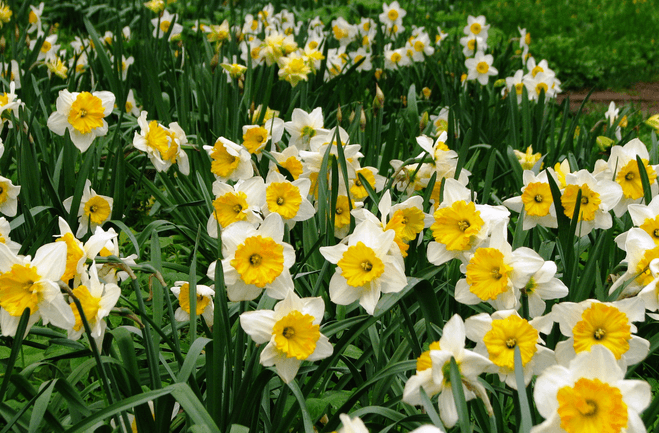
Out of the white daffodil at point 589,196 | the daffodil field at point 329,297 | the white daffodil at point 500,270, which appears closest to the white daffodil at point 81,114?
the daffodil field at point 329,297

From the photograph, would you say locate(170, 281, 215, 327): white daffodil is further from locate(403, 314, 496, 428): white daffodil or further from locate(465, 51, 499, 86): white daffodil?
locate(465, 51, 499, 86): white daffodil

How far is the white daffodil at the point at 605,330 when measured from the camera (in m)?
1.11

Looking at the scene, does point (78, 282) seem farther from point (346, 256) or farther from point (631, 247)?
point (631, 247)

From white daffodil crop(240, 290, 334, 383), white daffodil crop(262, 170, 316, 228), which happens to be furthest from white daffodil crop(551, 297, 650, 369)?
white daffodil crop(262, 170, 316, 228)

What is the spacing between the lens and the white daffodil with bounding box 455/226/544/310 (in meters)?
1.21

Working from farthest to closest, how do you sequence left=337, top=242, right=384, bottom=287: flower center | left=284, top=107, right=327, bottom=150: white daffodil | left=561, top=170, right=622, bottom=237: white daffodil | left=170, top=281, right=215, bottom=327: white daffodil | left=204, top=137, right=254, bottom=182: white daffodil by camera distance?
left=284, top=107, right=327, bottom=150: white daffodil → left=204, top=137, right=254, bottom=182: white daffodil → left=561, top=170, right=622, bottom=237: white daffodil → left=170, top=281, right=215, bottom=327: white daffodil → left=337, top=242, right=384, bottom=287: flower center

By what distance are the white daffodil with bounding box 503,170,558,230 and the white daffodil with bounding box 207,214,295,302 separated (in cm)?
70

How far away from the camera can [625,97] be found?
5457 millimetres

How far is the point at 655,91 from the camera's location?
5789 millimetres

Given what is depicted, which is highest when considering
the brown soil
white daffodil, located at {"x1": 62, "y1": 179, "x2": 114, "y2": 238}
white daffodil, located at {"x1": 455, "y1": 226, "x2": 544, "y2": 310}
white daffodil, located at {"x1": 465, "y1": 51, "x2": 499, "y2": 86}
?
white daffodil, located at {"x1": 455, "y1": 226, "x2": 544, "y2": 310}

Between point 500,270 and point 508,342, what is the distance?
0.16 meters

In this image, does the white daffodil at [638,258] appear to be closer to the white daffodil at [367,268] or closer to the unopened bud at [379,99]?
the white daffodil at [367,268]

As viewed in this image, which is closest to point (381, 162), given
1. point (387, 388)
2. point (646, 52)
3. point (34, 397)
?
point (387, 388)

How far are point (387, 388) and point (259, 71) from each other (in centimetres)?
236
